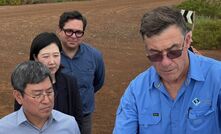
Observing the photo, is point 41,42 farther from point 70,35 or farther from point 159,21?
point 159,21

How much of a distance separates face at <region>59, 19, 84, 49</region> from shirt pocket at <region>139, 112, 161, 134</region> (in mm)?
2095

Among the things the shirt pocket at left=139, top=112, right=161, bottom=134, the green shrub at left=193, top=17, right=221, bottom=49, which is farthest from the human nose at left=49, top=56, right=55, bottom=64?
the green shrub at left=193, top=17, right=221, bottom=49

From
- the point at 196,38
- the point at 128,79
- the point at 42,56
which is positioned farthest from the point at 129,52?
the point at 42,56

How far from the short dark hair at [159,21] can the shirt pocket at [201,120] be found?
0.45 m

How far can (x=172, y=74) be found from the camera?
2.84 m

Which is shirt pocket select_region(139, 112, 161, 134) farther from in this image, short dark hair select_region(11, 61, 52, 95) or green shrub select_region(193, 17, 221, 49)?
green shrub select_region(193, 17, 221, 49)

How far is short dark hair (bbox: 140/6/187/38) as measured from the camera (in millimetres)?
2713

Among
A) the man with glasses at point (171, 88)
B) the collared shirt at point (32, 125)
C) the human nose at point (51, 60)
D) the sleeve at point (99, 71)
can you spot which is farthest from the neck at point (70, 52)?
the man with glasses at point (171, 88)

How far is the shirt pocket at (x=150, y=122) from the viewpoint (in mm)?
2945

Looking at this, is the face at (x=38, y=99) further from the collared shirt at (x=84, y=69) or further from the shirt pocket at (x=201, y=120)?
the collared shirt at (x=84, y=69)

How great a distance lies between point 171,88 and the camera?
117 inches

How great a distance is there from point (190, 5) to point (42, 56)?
16368 mm

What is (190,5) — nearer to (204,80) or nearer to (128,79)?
(128,79)

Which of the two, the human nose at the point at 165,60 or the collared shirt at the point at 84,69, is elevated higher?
the human nose at the point at 165,60
